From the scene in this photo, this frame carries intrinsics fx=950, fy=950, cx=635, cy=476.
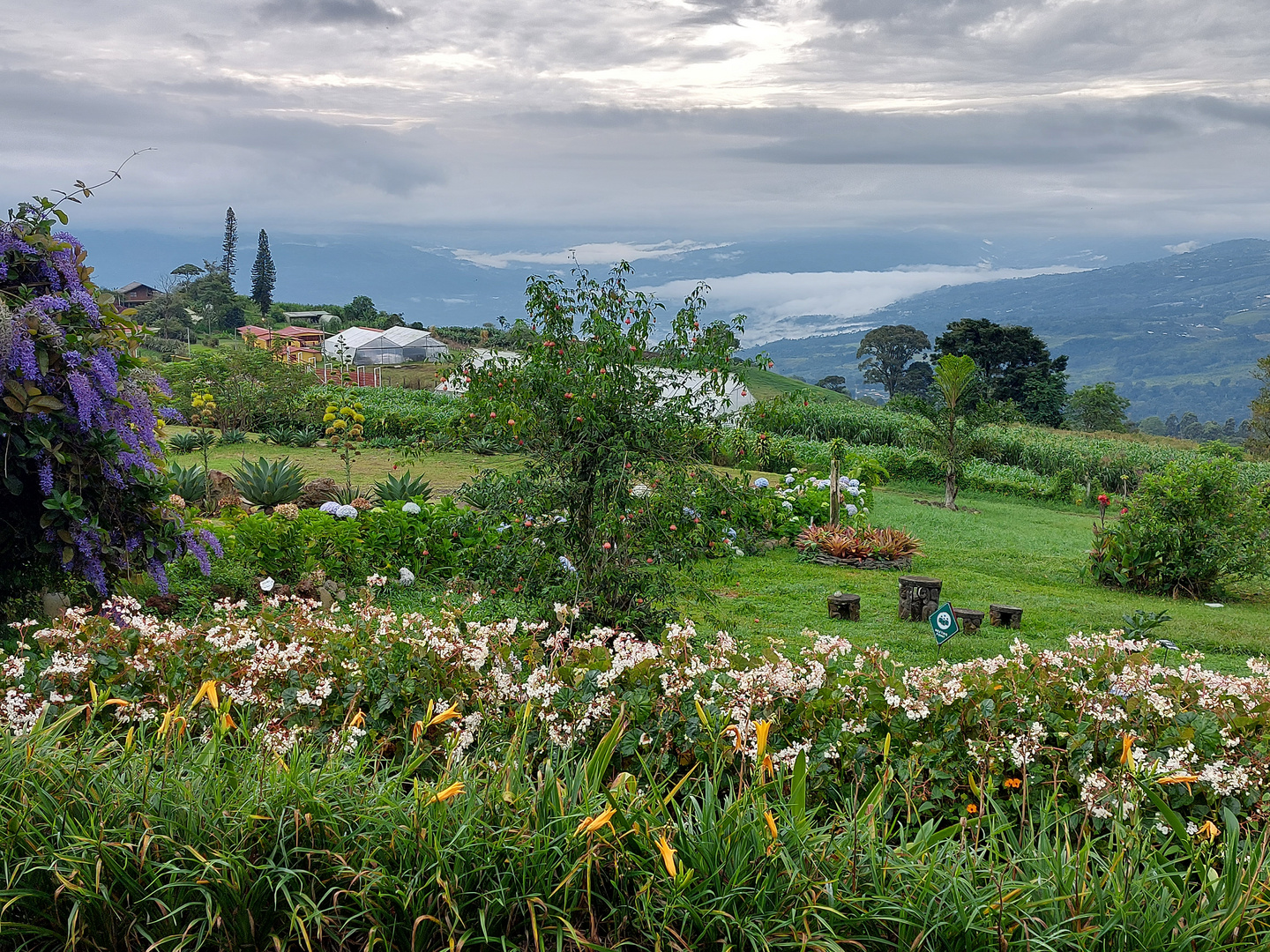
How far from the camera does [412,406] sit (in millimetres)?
24094

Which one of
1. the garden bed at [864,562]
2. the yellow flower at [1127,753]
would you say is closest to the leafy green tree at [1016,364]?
the garden bed at [864,562]

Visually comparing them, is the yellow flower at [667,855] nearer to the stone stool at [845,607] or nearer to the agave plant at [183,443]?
the stone stool at [845,607]

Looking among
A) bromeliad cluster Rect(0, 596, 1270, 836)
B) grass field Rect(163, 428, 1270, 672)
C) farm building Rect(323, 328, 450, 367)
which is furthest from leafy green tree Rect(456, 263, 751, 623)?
farm building Rect(323, 328, 450, 367)

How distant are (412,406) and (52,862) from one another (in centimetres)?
2239

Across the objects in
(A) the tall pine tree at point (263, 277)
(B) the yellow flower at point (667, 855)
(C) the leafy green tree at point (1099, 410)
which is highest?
(A) the tall pine tree at point (263, 277)

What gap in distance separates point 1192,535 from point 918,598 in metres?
3.37

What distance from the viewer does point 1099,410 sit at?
60.9 metres

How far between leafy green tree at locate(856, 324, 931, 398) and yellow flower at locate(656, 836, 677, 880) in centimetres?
9473

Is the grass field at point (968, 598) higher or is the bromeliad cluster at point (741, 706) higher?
the bromeliad cluster at point (741, 706)

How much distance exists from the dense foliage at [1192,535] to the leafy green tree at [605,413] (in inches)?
226

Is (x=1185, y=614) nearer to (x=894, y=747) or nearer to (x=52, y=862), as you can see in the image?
(x=894, y=747)

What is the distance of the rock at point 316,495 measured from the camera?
9596 mm

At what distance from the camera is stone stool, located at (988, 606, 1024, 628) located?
7238mm

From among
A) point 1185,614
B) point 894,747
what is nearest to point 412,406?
point 1185,614
